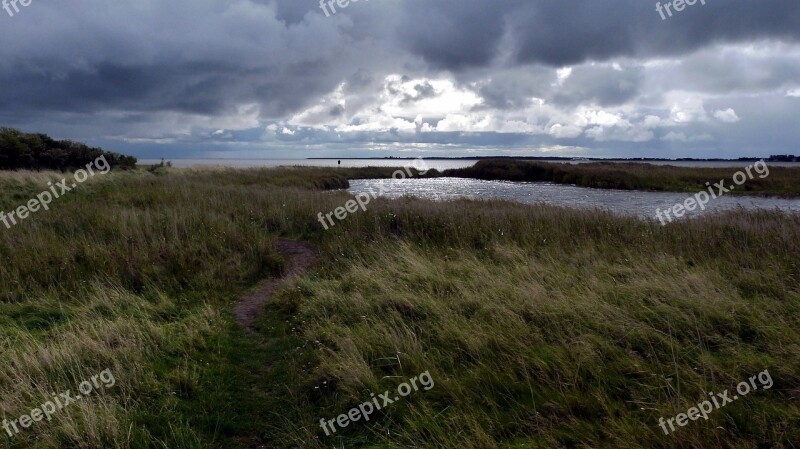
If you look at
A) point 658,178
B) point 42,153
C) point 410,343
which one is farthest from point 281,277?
point 658,178

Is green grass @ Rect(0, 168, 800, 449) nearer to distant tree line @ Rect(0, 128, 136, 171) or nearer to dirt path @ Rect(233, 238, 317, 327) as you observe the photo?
dirt path @ Rect(233, 238, 317, 327)

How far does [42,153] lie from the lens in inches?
1324

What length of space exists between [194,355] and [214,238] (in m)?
6.04


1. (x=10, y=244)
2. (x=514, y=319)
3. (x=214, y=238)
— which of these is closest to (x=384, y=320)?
(x=514, y=319)

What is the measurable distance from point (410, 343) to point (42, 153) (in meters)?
40.2

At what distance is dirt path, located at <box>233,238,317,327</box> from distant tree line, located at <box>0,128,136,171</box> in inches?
1145

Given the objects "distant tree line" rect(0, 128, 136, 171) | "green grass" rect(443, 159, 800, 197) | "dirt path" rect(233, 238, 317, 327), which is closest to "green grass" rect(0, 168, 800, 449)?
"dirt path" rect(233, 238, 317, 327)

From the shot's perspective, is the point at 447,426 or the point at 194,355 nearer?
the point at 447,426

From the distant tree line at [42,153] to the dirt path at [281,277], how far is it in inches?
1145

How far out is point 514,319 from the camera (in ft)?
17.9

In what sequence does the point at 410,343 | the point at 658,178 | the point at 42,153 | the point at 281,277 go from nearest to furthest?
1. the point at 410,343
2. the point at 281,277
3. the point at 42,153
4. the point at 658,178

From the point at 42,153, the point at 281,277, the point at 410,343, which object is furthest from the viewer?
the point at 42,153

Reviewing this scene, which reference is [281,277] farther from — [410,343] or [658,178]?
[658,178]

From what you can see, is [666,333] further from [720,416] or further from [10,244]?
[10,244]
